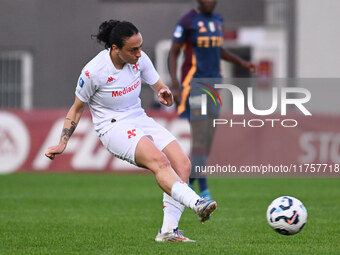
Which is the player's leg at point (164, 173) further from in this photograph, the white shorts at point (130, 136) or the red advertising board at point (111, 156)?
the red advertising board at point (111, 156)

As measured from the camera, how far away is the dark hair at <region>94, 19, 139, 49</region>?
786cm

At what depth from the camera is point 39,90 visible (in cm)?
2788

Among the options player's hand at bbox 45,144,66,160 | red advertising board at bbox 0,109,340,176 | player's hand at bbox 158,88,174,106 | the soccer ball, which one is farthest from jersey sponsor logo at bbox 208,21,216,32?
red advertising board at bbox 0,109,340,176

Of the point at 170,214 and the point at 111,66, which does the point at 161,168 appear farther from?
the point at 111,66

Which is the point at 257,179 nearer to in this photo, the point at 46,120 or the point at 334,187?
the point at 334,187

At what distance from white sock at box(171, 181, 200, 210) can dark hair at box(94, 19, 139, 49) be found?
1.30 metres

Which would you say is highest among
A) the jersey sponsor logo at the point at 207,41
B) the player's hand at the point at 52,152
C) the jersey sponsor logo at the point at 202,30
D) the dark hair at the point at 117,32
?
the dark hair at the point at 117,32

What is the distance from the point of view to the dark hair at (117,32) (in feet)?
25.8

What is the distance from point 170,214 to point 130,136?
2.58 feet

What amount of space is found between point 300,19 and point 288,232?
63.4ft

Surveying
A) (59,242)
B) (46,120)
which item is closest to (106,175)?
(46,120)

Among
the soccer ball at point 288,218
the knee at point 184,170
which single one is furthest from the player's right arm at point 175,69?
the soccer ball at point 288,218

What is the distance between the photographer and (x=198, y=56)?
11750mm

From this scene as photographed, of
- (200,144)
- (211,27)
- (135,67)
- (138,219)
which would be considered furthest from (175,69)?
(135,67)
